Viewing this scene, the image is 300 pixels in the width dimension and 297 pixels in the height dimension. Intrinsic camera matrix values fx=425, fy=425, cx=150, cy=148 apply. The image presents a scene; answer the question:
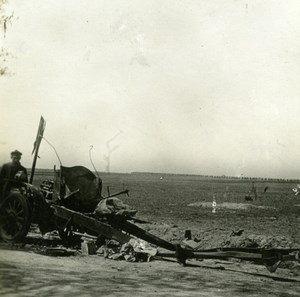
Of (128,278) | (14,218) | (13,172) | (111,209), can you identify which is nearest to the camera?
(128,278)

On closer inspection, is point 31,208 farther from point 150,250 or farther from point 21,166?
point 150,250

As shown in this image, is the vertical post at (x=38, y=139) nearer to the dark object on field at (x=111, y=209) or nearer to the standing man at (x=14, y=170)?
the standing man at (x=14, y=170)

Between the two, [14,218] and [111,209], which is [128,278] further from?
[14,218]

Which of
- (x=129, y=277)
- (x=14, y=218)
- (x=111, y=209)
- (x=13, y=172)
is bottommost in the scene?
(x=129, y=277)

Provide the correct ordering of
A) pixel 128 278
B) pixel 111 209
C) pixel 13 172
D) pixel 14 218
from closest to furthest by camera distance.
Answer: pixel 128 278 → pixel 111 209 → pixel 14 218 → pixel 13 172

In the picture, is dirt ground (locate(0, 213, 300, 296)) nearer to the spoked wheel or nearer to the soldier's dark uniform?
the spoked wheel

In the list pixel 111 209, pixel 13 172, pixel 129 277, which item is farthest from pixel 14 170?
pixel 129 277

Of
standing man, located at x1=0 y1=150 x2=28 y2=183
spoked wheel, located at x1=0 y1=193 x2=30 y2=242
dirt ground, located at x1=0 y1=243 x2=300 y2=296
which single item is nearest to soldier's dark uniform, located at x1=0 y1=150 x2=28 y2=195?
standing man, located at x1=0 y1=150 x2=28 y2=183

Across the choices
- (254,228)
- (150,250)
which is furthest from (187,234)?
(254,228)
